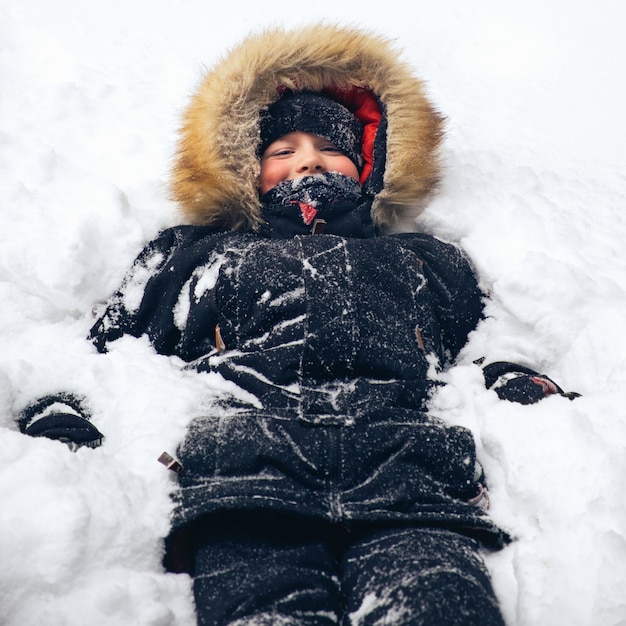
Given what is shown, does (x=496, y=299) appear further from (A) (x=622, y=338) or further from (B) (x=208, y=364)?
(B) (x=208, y=364)

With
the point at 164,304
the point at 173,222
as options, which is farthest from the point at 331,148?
the point at 164,304

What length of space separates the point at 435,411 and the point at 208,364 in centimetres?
62

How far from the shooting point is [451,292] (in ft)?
6.86

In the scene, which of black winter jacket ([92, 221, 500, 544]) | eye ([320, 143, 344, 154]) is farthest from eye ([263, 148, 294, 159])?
black winter jacket ([92, 221, 500, 544])

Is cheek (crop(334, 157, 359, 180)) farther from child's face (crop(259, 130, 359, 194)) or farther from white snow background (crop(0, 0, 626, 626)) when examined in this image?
white snow background (crop(0, 0, 626, 626))

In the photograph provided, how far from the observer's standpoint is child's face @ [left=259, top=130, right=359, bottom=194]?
2234 millimetres

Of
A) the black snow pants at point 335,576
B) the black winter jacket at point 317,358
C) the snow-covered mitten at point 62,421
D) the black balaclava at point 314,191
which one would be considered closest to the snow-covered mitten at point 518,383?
the black winter jacket at point 317,358

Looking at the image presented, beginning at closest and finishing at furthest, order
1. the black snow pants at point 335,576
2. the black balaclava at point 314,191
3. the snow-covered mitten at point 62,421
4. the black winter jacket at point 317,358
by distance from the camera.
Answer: the black snow pants at point 335,576, the black winter jacket at point 317,358, the snow-covered mitten at point 62,421, the black balaclava at point 314,191

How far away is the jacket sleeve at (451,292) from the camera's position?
6.81ft

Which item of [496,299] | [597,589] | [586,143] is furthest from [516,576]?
[586,143]

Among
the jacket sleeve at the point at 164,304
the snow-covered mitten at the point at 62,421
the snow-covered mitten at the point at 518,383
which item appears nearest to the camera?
the snow-covered mitten at the point at 62,421

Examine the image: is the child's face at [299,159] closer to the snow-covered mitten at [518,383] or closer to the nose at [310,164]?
the nose at [310,164]

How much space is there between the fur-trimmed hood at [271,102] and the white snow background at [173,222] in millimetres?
134

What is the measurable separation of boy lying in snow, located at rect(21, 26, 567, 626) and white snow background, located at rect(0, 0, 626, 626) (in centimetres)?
9
